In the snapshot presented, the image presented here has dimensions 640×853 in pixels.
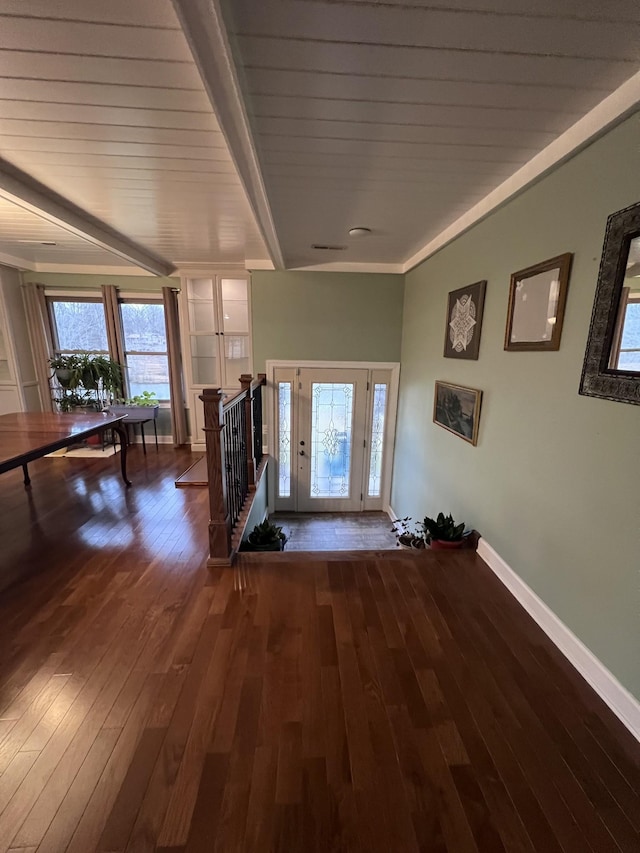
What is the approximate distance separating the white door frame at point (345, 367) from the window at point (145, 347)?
1.74 m

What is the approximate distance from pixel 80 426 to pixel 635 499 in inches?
148

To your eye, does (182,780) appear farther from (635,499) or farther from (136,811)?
(635,499)

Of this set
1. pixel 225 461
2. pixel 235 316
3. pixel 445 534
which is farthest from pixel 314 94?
pixel 235 316

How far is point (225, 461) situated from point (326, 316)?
2629 millimetres

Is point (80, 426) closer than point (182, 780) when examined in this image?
No

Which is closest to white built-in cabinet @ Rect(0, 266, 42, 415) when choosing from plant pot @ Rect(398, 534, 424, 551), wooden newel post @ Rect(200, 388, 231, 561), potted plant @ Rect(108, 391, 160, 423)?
potted plant @ Rect(108, 391, 160, 423)

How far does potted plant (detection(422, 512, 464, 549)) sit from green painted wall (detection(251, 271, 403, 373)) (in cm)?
242

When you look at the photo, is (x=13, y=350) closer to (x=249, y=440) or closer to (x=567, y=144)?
(x=249, y=440)

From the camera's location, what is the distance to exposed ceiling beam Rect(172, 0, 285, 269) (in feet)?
3.24

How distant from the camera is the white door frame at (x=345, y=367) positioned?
14.3 ft

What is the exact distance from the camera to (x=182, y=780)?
1.13 metres

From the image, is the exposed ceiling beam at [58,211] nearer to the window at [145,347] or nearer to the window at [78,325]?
the window at [145,347]

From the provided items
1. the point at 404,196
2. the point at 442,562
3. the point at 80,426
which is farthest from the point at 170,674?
the point at 404,196

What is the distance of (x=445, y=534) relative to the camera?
256 cm
